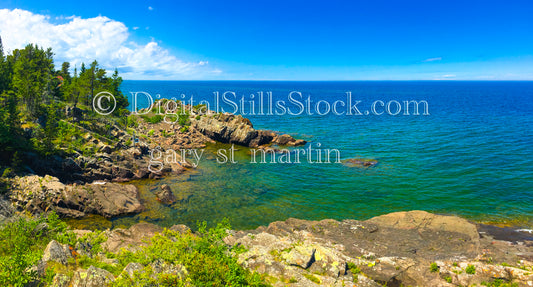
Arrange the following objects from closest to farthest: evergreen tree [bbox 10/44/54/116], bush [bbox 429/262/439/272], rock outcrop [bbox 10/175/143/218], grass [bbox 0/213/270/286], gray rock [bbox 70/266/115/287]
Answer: gray rock [bbox 70/266/115/287] < grass [bbox 0/213/270/286] < bush [bbox 429/262/439/272] < rock outcrop [bbox 10/175/143/218] < evergreen tree [bbox 10/44/54/116]

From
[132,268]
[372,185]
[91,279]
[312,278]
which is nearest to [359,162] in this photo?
[372,185]

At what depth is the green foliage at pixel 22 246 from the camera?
12.7 meters

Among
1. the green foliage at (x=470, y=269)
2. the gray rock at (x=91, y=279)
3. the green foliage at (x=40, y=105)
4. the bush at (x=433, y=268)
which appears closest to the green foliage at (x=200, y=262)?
the gray rock at (x=91, y=279)

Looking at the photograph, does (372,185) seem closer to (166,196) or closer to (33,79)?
(166,196)

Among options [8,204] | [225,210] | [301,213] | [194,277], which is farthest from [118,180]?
[194,277]

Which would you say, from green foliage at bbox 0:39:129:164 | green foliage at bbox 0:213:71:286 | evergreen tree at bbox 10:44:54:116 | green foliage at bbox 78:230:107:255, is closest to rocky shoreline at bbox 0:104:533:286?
green foliage at bbox 78:230:107:255

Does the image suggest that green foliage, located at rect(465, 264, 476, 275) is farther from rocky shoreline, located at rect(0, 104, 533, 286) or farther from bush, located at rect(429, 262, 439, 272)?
bush, located at rect(429, 262, 439, 272)

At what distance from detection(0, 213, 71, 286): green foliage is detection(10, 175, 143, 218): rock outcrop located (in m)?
14.3

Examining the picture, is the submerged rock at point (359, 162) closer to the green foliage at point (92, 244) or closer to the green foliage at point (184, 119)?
the green foliage at point (92, 244)

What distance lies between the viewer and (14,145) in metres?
39.9

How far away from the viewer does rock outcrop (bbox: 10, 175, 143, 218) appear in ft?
115

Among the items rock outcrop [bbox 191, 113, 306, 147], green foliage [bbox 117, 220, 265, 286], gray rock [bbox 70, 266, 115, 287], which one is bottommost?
green foliage [bbox 117, 220, 265, 286]

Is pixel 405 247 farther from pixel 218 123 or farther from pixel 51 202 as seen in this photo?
pixel 218 123

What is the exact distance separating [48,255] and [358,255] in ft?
72.0
